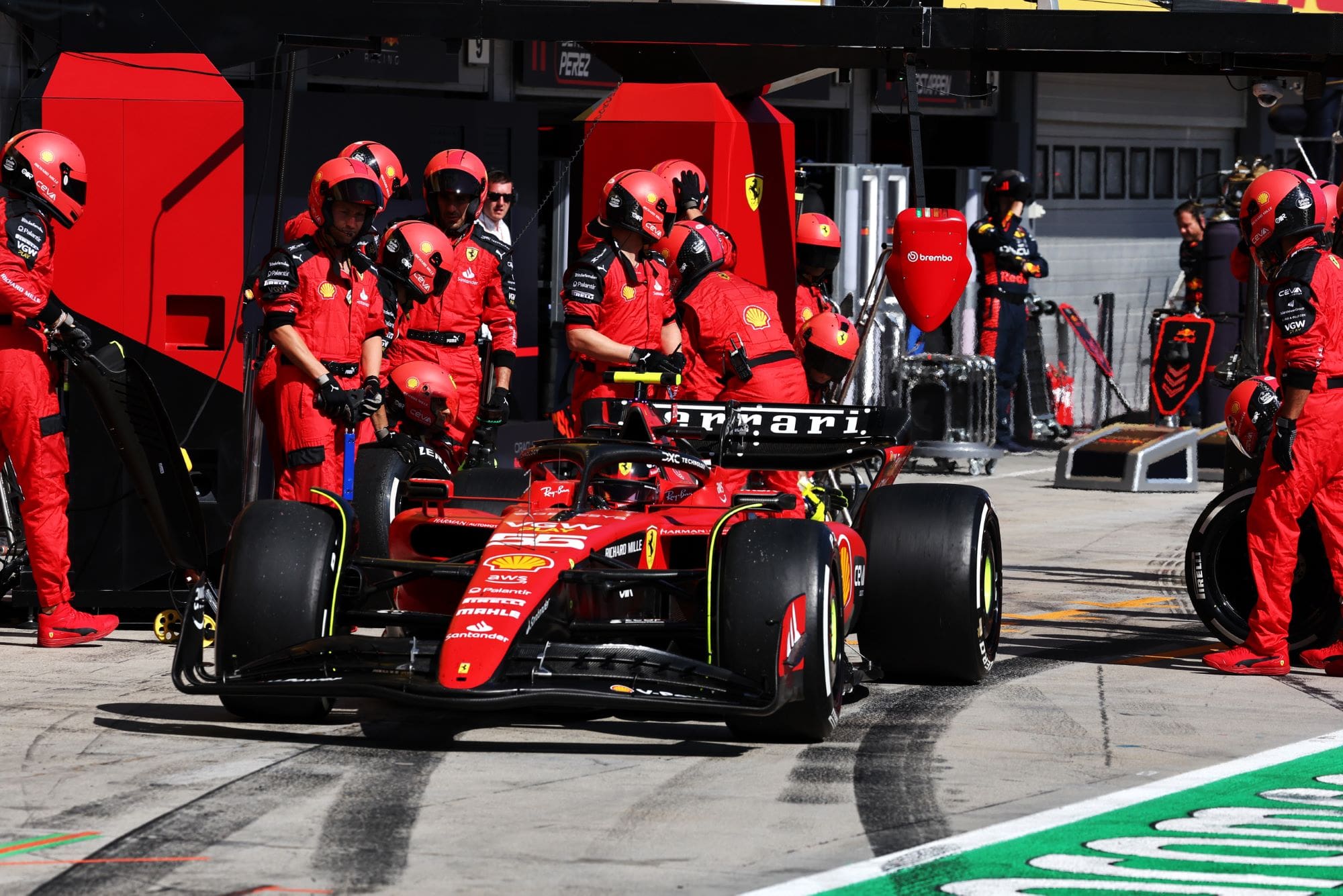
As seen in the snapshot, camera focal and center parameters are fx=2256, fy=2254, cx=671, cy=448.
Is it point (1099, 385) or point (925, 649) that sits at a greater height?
point (1099, 385)

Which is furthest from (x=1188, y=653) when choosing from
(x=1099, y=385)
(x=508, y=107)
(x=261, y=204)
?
(x=1099, y=385)

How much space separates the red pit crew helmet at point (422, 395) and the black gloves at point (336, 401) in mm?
840

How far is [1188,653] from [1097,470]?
7263mm

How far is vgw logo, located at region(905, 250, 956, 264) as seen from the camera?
36.2 feet

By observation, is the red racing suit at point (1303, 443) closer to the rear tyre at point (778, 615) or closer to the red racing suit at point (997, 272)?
the rear tyre at point (778, 615)

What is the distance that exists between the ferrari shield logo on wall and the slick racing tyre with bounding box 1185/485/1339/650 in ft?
15.3

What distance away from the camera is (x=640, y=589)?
7711 millimetres

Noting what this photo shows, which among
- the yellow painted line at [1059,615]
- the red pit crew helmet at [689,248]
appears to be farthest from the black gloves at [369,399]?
the yellow painted line at [1059,615]

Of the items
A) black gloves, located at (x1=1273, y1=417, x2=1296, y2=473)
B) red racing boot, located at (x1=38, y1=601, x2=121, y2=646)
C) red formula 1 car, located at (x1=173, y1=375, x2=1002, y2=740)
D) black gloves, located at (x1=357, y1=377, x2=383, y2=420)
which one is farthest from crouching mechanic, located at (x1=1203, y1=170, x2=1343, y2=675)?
red racing boot, located at (x1=38, y1=601, x2=121, y2=646)

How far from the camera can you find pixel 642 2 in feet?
37.3

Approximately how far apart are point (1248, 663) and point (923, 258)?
298 centimetres

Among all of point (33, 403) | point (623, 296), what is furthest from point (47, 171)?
point (623, 296)

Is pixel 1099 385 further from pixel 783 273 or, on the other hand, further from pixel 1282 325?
pixel 1282 325

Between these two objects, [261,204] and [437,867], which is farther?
[261,204]
